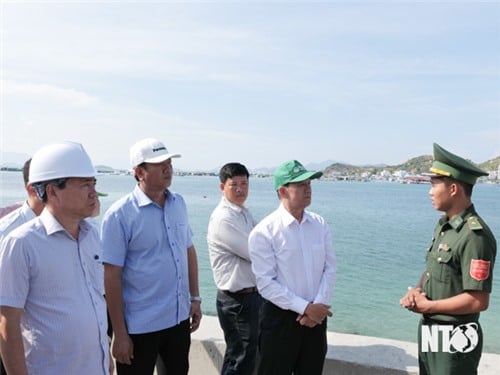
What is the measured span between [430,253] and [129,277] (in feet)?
5.78

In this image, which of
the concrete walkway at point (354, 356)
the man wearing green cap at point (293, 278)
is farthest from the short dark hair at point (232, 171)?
the concrete walkway at point (354, 356)

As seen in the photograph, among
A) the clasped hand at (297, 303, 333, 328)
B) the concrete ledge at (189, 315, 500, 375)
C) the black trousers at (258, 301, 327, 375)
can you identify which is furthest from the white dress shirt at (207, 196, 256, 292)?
the clasped hand at (297, 303, 333, 328)

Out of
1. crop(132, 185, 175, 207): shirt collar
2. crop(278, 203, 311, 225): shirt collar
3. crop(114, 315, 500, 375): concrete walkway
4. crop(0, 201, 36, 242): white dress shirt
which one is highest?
crop(132, 185, 175, 207): shirt collar

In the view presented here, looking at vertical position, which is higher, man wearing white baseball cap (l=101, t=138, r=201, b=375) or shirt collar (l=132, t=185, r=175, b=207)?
shirt collar (l=132, t=185, r=175, b=207)

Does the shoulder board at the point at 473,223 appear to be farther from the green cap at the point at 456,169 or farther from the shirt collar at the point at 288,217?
the shirt collar at the point at 288,217

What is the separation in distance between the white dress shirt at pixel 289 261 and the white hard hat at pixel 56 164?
120 cm

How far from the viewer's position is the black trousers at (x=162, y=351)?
2.57 meters

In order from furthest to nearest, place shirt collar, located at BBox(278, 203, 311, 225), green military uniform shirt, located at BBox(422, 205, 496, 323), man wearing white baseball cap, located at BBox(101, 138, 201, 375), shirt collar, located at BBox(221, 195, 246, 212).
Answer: shirt collar, located at BBox(221, 195, 246, 212) → shirt collar, located at BBox(278, 203, 311, 225) → man wearing white baseball cap, located at BBox(101, 138, 201, 375) → green military uniform shirt, located at BBox(422, 205, 496, 323)

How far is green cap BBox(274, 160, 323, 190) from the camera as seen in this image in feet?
8.95

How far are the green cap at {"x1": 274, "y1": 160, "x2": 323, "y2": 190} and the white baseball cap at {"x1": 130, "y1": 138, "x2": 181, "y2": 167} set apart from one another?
67cm

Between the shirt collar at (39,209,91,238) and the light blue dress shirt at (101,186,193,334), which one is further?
the light blue dress shirt at (101,186,193,334)

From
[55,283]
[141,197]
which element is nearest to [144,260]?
[141,197]

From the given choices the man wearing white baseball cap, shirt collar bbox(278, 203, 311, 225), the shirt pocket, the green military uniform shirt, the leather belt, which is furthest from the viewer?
the leather belt

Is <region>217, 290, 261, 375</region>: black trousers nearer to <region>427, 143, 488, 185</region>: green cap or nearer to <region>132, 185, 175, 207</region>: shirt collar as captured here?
<region>132, 185, 175, 207</region>: shirt collar
